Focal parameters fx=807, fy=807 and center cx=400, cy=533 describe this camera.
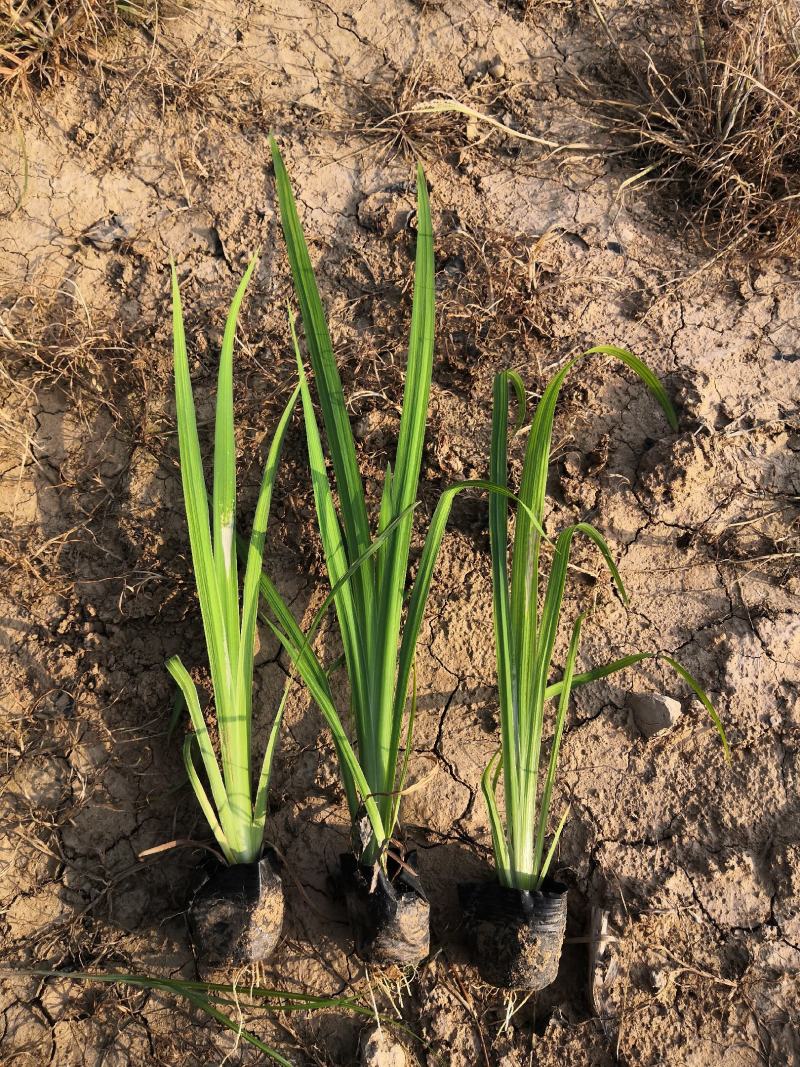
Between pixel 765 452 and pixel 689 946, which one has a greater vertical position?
pixel 765 452

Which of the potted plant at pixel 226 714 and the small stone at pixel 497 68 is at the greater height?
the small stone at pixel 497 68

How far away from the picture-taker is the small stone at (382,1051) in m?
1.45

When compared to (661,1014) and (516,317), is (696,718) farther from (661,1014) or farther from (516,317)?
(516,317)

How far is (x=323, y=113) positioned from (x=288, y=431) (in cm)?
83

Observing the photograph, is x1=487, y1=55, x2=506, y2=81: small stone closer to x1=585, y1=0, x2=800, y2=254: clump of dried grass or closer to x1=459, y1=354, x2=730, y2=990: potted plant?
x1=585, y1=0, x2=800, y2=254: clump of dried grass

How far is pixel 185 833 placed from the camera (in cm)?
158

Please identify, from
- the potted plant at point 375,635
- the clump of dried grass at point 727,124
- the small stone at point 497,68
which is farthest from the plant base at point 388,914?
the small stone at point 497,68

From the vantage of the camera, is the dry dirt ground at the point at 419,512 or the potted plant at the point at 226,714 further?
the dry dirt ground at the point at 419,512

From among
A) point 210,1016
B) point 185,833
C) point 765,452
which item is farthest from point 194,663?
Answer: point 765,452

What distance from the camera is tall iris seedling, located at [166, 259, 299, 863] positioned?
1.43 meters

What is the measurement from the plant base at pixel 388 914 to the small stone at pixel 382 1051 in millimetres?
171

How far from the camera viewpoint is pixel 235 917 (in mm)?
1403

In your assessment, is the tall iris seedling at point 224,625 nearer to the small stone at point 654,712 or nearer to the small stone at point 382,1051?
the small stone at point 382,1051

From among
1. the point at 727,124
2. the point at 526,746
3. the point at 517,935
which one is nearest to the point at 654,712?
the point at 526,746
